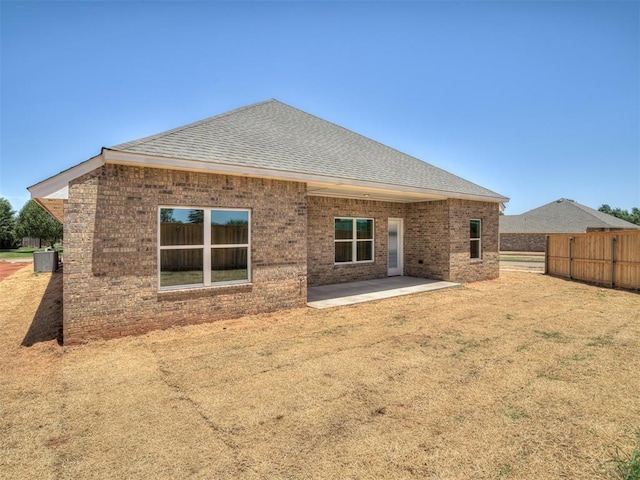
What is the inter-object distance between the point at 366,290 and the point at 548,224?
37.4m

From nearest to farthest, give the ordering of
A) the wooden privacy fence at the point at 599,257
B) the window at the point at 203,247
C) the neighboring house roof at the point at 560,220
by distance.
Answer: the window at the point at 203,247 → the wooden privacy fence at the point at 599,257 → the neighboring house roof at the point at 560,220

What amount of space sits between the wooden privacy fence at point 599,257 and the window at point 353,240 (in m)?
9.67

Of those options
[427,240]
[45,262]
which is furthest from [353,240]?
[45,262]

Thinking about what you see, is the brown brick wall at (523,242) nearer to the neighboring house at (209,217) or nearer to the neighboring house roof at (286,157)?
the neighboring house roof at (286,157)

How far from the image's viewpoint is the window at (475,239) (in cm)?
1427

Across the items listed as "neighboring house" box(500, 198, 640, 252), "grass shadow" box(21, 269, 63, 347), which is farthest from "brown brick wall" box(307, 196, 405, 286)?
"neighboring house" box(500, 198, 640, 252)

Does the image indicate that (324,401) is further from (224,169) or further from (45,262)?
(45,262)

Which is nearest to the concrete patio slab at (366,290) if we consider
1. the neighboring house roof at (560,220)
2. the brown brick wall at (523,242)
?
the brown brick wall at (523,242)

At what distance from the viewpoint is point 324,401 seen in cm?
403

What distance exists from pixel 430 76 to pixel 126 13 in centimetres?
1093

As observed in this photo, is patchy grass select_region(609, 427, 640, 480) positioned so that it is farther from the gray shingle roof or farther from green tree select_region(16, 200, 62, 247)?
green tree select_region(16, 200, 62, 247)

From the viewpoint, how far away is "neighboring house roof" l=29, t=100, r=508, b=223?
6.64 m

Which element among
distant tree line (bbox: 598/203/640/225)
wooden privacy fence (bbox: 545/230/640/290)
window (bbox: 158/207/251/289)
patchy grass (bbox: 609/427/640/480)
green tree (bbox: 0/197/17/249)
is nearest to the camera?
patchy grass (bbox: 609/427/640/480)

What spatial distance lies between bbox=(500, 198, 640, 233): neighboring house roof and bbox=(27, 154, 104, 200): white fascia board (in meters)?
42.8
